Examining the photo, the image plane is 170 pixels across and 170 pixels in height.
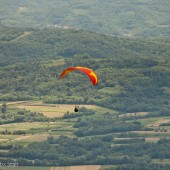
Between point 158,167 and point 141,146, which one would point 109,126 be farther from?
point 158,167

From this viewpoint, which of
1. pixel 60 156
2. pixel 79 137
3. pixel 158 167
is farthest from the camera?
pixel 79 137

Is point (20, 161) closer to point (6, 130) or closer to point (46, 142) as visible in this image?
point (46, 142)

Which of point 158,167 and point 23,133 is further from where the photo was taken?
point 23,133

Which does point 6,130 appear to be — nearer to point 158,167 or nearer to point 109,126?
Answer: point 109,126

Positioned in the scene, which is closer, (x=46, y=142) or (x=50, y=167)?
(x=50, y=167)

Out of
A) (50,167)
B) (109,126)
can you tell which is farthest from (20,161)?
(109,126)

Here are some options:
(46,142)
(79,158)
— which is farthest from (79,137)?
(79,158)

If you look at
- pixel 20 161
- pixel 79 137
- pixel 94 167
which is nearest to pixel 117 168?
pixel 94 167

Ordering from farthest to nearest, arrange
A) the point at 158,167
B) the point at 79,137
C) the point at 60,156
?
1. the point at 79,137
2. the point at 60,156
3. the point at 158,167
